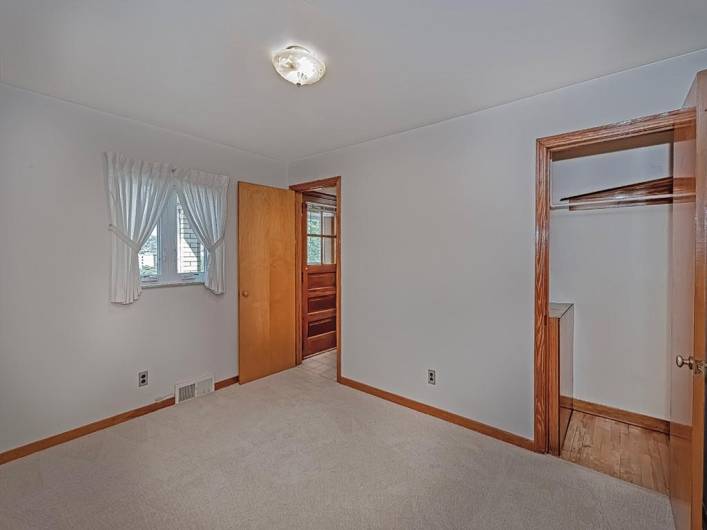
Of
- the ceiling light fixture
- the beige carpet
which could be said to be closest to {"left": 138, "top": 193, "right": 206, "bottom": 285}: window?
the beige carpet

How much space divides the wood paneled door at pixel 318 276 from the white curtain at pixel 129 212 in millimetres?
1786

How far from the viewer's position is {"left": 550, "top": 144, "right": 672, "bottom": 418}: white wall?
269 centimetres

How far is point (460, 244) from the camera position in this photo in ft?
8.93

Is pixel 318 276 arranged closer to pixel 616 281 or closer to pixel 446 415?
pixel 446 415

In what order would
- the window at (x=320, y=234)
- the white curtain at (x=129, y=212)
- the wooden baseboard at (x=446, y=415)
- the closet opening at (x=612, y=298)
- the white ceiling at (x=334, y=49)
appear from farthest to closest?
the window at (x=320, y=234)
the white curtain at (x=129, y=212)
the wooden baseboard at (x=446, y=415)
the closet opening at (x=612, y=298)
the white ceiling at (x=334, y=49)

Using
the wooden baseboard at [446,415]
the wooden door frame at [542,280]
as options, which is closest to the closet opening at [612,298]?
the wooden door frame at [542,280]

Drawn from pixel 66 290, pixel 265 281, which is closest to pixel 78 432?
pixel 66 290

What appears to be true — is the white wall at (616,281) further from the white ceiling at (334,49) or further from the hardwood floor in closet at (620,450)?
the white ceiling at (334,49)

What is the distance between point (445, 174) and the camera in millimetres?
2805

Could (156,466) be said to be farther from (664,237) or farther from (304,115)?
(664,237)

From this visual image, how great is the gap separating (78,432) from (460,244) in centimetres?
319

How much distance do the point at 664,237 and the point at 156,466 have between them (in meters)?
3.94

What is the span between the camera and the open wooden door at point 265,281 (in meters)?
3.62

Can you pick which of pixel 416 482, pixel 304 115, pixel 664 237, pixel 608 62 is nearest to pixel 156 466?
pixel 416 482
